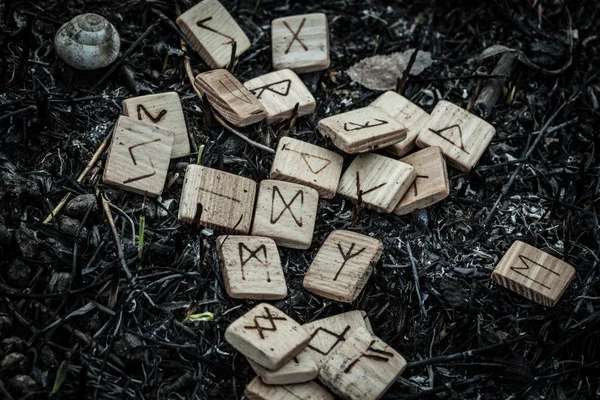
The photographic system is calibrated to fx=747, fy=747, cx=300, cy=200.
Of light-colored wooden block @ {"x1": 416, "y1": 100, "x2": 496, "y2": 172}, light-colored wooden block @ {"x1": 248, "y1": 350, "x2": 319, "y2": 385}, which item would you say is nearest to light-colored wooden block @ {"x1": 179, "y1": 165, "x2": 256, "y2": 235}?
light-colored wooden block @ {"x1": 248, "y1": 350, "x2": 319, "y2": 385}

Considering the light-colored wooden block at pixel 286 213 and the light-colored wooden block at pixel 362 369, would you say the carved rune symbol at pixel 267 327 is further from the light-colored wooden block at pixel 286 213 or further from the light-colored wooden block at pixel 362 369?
the light-colored wooden block at pixel 286 213

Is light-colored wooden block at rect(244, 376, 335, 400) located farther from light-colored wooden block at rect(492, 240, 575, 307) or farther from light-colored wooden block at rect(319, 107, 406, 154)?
light-colored wooden block at rect(319, 107, 406, 154)

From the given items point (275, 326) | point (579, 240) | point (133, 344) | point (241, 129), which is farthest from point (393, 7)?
point (133, 344)

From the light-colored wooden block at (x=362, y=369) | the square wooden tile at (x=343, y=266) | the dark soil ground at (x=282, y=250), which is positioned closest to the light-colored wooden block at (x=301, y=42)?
the dark soil ground at (x=282, y=250)

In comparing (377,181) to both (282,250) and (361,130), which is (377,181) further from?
(282,250)

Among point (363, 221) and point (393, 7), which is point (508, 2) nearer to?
point (393, 7)

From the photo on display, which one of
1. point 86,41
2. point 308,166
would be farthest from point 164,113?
point 308,166

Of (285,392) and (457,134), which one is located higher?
(457,134)
